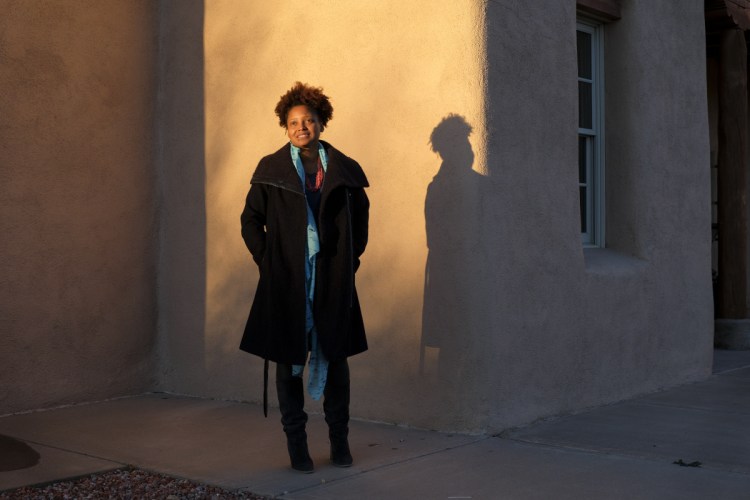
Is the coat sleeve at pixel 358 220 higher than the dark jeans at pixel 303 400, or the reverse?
the coat sleeve at pixel 358 220

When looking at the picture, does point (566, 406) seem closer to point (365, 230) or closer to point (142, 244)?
point (365, 230)

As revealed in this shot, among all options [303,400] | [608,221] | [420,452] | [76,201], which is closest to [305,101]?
[303,400]

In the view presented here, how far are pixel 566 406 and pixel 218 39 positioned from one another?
3646mm

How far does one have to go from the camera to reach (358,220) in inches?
205

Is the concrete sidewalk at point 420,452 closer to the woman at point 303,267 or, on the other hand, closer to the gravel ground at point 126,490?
the gravel ground at point 126,490

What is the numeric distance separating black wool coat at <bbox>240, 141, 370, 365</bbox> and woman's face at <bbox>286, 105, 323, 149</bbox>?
0.08m

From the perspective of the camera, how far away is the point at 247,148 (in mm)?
7105

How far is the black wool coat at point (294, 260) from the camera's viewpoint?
16.4ft

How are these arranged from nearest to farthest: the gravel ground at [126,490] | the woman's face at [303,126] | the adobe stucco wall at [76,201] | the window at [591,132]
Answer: the gravel ground at [126,490] < the woman's face at [303,126] < the adobe stucco wall at [76,201] < the window at [591,132]

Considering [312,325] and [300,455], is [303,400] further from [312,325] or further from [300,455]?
[312,325]

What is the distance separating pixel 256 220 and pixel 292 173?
326 millimetres

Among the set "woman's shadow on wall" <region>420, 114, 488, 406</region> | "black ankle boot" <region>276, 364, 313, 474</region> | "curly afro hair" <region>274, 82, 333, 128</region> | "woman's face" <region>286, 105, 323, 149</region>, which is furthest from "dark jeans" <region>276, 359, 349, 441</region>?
"curly afro hair" <region>274, 82, 333, 128</region>

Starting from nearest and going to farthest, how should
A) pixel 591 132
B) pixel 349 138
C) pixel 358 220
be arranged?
pixel 358 220, pixel 349 138, pixel 591 132

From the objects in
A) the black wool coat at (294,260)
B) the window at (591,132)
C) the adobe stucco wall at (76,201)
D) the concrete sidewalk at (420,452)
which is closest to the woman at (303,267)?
the black wool coat at (294,260)
